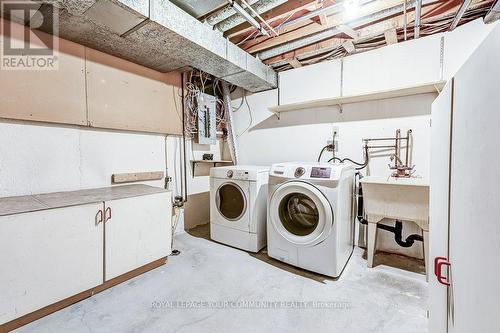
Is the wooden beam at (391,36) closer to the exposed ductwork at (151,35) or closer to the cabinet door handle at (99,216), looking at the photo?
the exposed ductwork at (151,35)

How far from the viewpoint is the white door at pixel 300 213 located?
2.03 metres

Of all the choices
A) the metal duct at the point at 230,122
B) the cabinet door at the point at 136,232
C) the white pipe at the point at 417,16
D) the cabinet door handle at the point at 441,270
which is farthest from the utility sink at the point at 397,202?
the cabinet door at the point at 136,232

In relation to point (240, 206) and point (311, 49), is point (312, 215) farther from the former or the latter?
point (311, 49)

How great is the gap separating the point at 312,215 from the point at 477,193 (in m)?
1.79

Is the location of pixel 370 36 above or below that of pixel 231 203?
above

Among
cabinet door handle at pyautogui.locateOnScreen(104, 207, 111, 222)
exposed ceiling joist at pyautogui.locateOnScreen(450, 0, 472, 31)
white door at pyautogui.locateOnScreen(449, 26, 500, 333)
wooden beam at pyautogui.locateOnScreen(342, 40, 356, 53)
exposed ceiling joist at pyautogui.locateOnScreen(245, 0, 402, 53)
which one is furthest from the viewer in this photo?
wooden beam at pyautogui.locateOnScreen(342, 40, 356, 53)

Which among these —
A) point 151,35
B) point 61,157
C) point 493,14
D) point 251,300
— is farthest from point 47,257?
point 493,14

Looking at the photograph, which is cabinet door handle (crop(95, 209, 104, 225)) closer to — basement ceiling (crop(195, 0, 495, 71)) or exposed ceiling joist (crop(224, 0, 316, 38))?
basement ceiling (crop(195, 0, 495, 71))

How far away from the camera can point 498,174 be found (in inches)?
19.6

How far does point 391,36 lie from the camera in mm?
2355

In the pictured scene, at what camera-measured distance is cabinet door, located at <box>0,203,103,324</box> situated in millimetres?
1429

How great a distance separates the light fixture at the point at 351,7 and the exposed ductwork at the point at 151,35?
1.14m

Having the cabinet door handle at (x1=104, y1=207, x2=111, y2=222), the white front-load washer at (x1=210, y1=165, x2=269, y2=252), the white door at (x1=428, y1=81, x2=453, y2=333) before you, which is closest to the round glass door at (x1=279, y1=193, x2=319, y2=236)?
the white front-load washer at (x1=210, y1=165, x2=269, y2=252)

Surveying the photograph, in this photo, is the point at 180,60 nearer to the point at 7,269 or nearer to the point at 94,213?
the point at 94,213
